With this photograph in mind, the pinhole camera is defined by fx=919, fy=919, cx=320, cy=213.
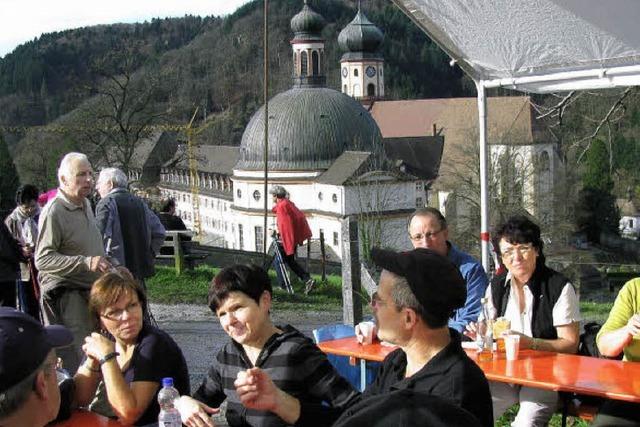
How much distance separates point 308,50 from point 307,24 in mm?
2751

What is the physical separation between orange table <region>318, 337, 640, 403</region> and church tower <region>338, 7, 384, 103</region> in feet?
323

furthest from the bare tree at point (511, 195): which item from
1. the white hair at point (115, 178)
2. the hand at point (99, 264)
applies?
the hand at point (99, 264)

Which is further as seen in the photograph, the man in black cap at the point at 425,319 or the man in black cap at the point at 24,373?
the man in black cap at the point at 425,319

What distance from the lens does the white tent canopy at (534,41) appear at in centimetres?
598

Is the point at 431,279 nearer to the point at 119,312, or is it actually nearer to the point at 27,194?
the point at 119,312

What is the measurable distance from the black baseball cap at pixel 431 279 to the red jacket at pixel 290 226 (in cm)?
947

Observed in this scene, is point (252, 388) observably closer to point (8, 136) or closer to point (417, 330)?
point (417, 330)

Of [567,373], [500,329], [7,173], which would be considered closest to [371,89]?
[7,173]

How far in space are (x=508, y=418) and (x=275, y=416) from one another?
2598mm

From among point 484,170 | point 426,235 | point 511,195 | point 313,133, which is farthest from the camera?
point 313,133

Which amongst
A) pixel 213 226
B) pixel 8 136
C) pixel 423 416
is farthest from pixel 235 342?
pixel 213 226

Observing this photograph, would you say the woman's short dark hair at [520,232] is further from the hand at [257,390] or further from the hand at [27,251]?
the hand at [27,251]

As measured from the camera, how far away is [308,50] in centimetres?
8325

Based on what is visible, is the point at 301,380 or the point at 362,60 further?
the point at 362,60
